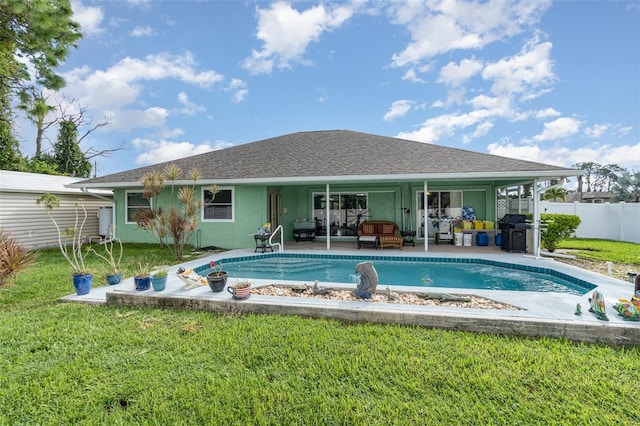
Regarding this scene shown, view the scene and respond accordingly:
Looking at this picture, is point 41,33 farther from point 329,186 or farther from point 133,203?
point 329,186

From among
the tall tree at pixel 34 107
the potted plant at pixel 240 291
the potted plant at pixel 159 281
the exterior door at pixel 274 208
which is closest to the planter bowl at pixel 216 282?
the potted plant at pixel 240 291

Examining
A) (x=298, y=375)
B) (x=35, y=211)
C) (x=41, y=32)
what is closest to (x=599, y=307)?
(x=298, y=375)

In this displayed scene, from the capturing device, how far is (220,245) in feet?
37.4

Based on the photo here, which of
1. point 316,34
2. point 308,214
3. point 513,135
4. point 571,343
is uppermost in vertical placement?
→ point 316,34

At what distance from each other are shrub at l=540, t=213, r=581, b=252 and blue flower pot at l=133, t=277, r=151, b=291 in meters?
11.0

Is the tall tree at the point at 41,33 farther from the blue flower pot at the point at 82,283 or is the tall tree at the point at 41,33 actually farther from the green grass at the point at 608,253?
the green grass at the point at 608,253

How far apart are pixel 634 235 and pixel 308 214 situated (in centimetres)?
1352

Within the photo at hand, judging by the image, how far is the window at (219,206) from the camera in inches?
446

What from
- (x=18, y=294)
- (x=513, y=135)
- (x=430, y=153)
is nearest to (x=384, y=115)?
(x=430, y=153)

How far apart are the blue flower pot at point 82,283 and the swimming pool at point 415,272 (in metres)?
2.67

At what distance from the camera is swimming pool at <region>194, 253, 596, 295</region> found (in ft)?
22.1

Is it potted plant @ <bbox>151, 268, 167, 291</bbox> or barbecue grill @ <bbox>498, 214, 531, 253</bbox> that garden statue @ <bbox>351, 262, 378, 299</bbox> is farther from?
barbecue grill @ <bbox>498, 214, 531, 253</bbox>

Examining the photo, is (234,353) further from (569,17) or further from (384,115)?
(384,115)

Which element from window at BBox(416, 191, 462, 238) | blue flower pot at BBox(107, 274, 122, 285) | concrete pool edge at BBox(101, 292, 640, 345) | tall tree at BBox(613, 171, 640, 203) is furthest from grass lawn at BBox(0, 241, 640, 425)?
tall tree at BBox(613, 171, 640, 203)
